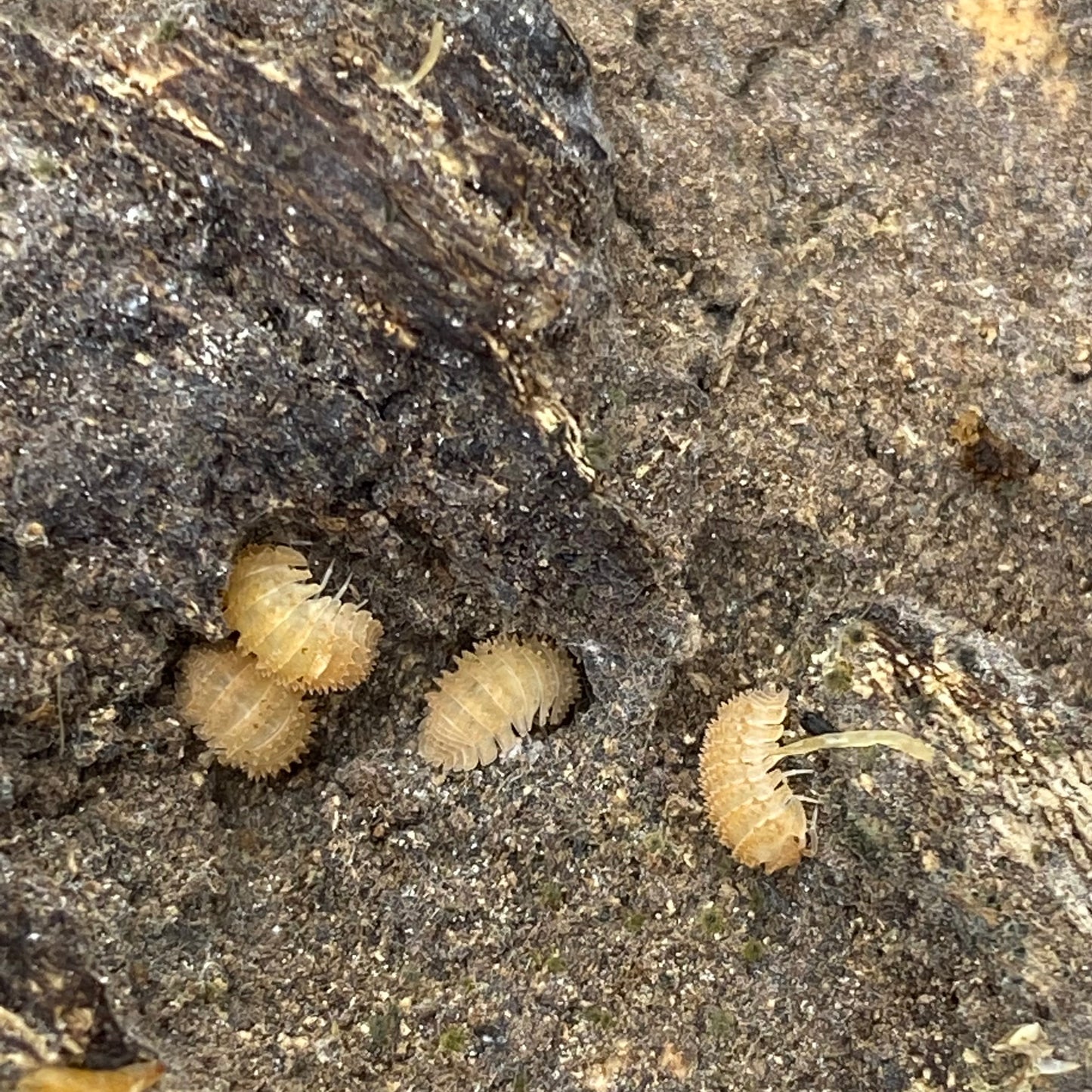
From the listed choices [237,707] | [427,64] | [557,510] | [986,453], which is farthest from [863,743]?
[427,64]

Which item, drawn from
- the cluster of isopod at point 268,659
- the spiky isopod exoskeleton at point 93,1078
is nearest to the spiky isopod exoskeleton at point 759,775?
the cluster of isopod at point 268,659

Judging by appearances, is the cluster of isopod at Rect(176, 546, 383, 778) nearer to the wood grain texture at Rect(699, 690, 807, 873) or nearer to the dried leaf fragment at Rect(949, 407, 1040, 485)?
the wood grain texture at Rect(699, 690, 807, 873)

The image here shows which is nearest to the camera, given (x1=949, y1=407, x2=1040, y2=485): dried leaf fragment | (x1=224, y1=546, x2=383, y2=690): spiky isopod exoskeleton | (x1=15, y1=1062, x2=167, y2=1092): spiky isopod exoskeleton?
(x1=15, y1=1062, x2=167, y2=1092): spiky isopod exoskeleton

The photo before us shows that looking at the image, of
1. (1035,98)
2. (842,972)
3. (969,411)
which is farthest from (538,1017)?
(1035,98)

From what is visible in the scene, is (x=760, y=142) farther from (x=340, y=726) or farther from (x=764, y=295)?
(x=340, y=726)

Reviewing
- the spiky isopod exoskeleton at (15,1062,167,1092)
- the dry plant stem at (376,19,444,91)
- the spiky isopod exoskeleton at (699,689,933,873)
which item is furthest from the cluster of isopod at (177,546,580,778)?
the dry plant stem at (376,19,444,91)

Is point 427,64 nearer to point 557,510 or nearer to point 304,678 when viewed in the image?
point 557,510
